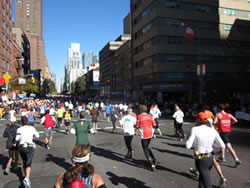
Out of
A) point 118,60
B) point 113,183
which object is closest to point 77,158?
point 113,183

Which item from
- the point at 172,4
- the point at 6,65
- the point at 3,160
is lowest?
the point at 3,160

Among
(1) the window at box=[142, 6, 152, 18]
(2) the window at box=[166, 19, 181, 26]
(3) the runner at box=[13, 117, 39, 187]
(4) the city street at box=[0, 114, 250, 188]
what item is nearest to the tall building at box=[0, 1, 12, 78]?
(1) the window at box=[142, 6, 152, 18]

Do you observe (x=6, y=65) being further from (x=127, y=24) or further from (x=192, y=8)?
(x=127, y=24)

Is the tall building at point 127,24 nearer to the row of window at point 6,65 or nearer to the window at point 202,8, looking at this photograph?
the row of window at point 6,65

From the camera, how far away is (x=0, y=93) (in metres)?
46.3

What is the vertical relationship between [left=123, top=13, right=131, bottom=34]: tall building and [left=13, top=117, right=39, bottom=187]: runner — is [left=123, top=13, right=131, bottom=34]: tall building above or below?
above

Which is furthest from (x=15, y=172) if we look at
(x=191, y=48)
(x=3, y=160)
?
(x=191, y=48)

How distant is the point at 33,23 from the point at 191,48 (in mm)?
132052

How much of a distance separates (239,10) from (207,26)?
9.29 metres

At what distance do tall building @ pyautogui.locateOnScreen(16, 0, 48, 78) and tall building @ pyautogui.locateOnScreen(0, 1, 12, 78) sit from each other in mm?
88195

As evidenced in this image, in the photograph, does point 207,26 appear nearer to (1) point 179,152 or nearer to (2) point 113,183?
(1) point 179,152

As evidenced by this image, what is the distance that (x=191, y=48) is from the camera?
42.0 metres

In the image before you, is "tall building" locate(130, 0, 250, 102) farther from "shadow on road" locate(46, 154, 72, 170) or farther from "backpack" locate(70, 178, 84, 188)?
"backpack" locate(70, 178, 84, 188)

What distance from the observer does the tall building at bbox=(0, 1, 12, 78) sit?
4794 cm
